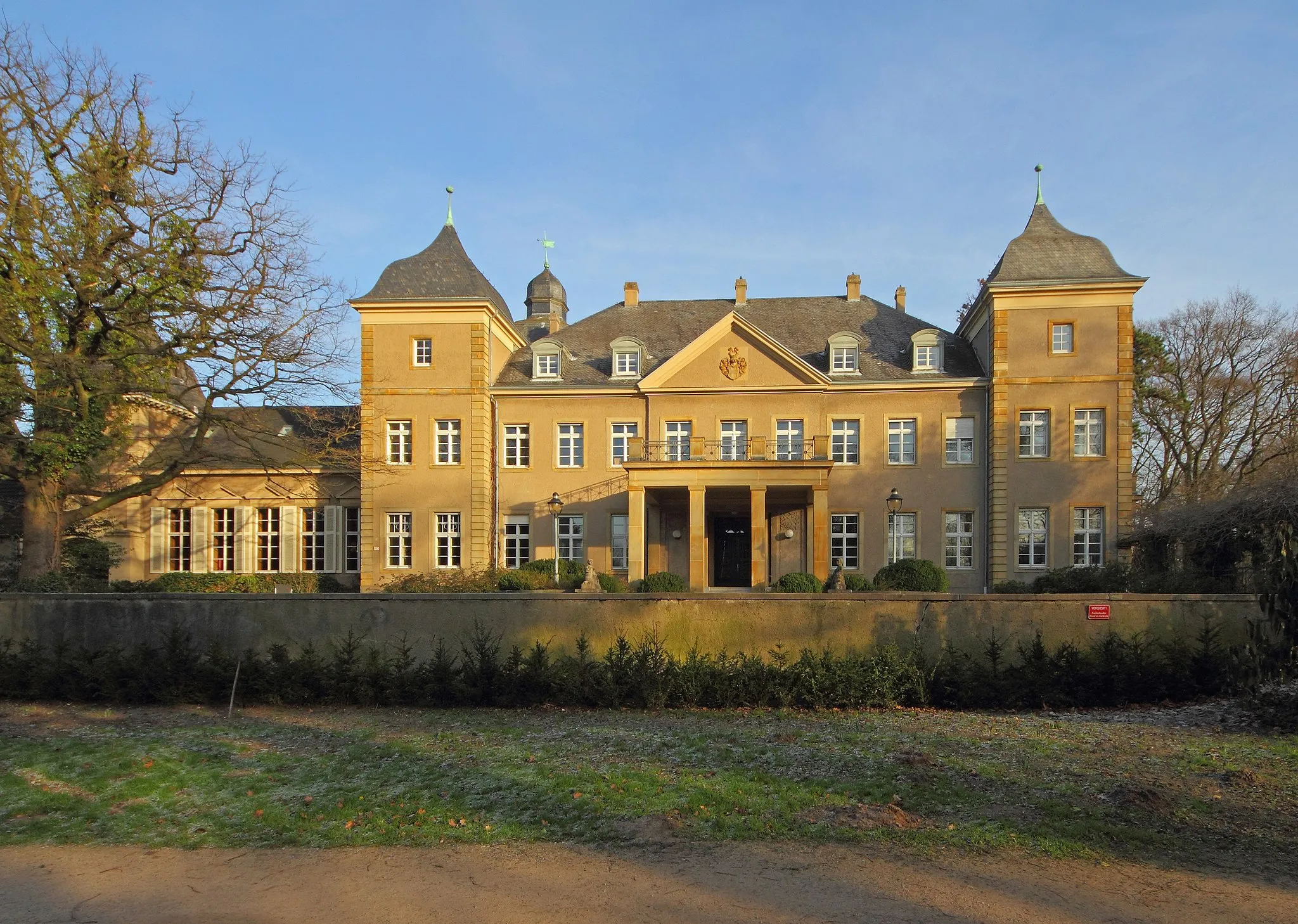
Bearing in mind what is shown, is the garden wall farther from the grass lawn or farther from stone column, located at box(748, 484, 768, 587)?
stone column, located at box(748, 484, 768, 587)

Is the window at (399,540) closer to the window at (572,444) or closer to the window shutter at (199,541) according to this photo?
the window at (572,444)

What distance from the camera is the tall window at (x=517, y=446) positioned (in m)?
31.6

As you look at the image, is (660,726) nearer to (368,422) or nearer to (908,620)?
(908,620)

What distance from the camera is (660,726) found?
31.1 ft

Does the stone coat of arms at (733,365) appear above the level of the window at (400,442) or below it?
above

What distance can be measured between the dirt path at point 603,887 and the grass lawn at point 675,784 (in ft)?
0.92

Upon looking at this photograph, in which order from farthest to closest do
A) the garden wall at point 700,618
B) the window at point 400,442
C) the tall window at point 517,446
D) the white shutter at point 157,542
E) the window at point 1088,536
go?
the white shutter at point 157,542 < the tall window at point 517,446 < the window at point 400,442 < the window at point 1088,536 < the garden wall at point 700,618

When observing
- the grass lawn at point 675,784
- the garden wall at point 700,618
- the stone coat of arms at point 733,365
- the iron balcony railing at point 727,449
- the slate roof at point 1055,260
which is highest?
the slate roof at point 1055,260

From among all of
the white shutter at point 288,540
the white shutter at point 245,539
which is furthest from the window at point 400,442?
the white shutter at point 245,539

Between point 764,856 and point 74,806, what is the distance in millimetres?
4802

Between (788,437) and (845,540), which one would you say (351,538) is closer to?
(788,437)

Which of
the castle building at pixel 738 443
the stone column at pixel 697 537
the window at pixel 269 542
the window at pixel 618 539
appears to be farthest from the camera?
the window at pixel 269 542

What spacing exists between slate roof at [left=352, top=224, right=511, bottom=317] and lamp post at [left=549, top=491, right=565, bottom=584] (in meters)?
7.38

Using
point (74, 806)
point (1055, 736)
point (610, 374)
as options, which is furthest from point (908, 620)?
point (610, 374)
